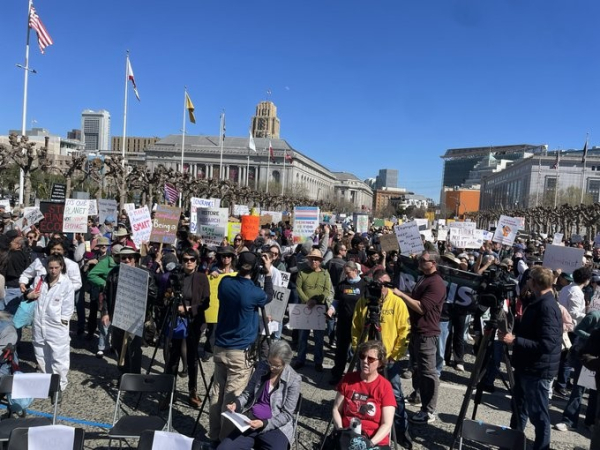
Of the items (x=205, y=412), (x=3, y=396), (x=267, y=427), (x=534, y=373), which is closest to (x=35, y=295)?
(x=3, y=396)

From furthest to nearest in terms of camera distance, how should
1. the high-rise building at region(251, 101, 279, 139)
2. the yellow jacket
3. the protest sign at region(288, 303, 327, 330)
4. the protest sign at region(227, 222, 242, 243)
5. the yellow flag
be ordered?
the high-rise building at region(251, 101, 279, 139)
the yellow flag
the protest sign at region(227, 222, 242, 243)
the protest sign at region(288, 303, 327, 330)
the yellow jacket

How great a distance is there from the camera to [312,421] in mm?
5926

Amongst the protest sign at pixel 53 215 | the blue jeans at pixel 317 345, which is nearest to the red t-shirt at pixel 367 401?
the blue jeans at pixel 317 345

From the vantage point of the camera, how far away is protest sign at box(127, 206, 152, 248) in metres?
10.5

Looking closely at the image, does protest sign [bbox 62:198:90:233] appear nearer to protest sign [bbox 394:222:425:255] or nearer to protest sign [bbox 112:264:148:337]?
protest sign [bbox 112:264:148:337]

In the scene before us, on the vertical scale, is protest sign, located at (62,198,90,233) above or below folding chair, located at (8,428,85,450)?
above

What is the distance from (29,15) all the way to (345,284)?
840 inches

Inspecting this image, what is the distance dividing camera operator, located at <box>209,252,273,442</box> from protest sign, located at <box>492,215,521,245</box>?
12448mm

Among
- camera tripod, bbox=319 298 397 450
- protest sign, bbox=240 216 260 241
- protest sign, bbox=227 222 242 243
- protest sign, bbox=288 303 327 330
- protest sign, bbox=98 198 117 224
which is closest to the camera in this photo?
camera tripod, bbox=319 298 397 450

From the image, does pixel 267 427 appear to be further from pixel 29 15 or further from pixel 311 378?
pixel 29 15

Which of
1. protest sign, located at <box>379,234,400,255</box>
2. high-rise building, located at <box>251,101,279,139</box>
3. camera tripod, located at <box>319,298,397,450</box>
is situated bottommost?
camera tripod, located at <box>319,298,397,450</box>

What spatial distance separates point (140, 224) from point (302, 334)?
14.8ft

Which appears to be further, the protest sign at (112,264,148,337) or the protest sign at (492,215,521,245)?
the protest sign at (492,215,521,245)

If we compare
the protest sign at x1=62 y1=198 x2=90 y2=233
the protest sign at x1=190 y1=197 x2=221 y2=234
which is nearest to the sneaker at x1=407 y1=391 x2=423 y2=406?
the protest sign at x1=190 y1=197 x2=221 y2=234
